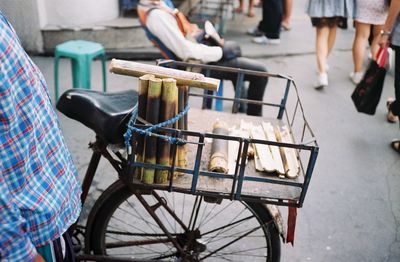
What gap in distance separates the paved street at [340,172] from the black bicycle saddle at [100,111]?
4.55 feet

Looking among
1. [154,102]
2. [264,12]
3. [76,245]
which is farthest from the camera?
[264,12]

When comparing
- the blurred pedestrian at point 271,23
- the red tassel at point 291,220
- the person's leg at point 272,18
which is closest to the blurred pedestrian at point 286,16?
the blurred pedestrian at point 271,23

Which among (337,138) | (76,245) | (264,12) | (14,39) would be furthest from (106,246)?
(264,12)

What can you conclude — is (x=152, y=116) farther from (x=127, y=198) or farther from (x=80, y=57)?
(x=80, y=57)

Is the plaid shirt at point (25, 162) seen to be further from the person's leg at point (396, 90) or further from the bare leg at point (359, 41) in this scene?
the bare leg at point (359, 41)

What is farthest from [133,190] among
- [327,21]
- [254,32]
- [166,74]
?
[254,32]

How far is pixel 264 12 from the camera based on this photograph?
7.32 meters

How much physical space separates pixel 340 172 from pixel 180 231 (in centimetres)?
168

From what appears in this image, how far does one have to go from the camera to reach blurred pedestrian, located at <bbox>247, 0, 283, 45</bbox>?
716 cm

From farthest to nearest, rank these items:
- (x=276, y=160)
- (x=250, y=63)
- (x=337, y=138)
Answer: (x=337, y=138)
(x=250, y=63)
(x=276, y=160)

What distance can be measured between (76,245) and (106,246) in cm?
17

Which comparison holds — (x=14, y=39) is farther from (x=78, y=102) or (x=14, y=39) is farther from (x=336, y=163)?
(x=336, y=163)

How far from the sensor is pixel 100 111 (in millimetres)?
2078

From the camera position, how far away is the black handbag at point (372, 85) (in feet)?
13.4
